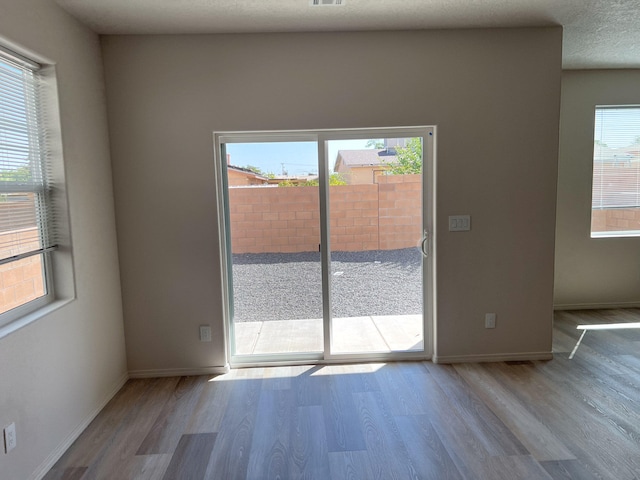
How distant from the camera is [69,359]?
2584 millimetres

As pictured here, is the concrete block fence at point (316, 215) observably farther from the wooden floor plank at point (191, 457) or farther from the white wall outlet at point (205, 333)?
the wooden floor plank at point (191, 457)

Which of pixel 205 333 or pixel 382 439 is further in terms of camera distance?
pixel 205 333

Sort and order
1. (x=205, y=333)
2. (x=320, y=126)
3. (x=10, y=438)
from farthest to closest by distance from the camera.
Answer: (x=205, y=333) < (x=320, y=126) < (x=10, y=438)

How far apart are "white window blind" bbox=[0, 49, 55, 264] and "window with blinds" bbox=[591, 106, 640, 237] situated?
5.20 m

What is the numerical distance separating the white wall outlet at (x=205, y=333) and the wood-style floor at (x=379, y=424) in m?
0.31

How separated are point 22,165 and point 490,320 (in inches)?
135

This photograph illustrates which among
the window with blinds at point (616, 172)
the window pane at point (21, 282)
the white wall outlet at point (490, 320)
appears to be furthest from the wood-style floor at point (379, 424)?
the window with blinds at point (616, 172)

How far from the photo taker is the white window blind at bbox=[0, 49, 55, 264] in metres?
2.20

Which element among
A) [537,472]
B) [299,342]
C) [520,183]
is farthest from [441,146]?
[537,472]

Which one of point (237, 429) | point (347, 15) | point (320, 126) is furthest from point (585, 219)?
point (237, 429)

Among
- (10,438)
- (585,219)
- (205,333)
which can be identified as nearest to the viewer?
(10,438)

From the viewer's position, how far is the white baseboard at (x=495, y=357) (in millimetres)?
3551

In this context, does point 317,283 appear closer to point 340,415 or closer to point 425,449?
point 340,415

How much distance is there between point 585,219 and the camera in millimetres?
4781
